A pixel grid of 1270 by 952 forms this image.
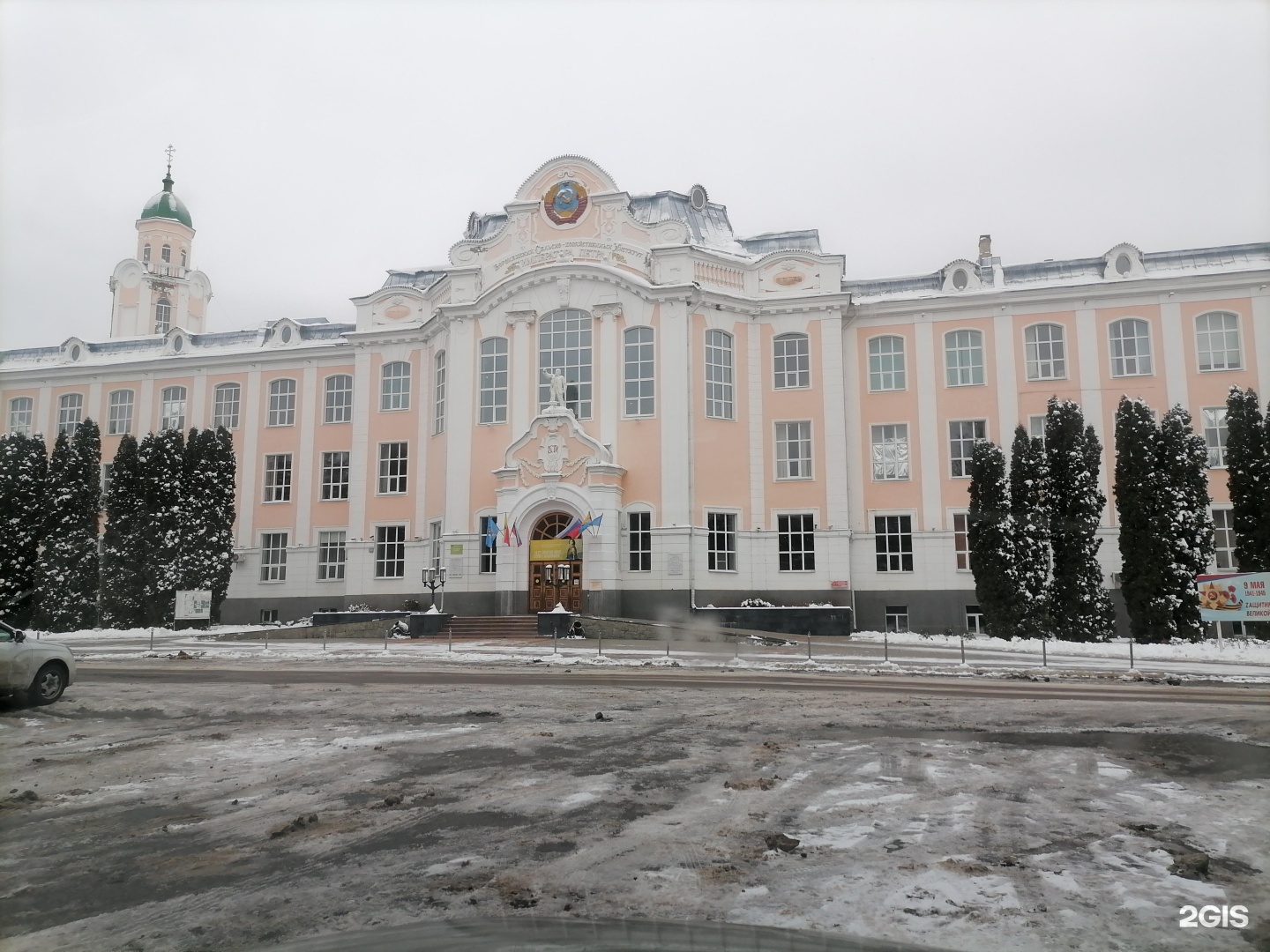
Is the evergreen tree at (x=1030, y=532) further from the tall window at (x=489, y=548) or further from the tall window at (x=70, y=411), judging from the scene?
the tall window at (x=70, y=411)

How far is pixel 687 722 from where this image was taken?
11.3m

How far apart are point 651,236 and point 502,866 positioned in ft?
110

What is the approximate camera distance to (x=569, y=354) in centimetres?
3688

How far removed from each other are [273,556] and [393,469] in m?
7.53

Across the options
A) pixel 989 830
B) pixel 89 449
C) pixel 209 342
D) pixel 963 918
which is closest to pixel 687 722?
pixel 989 830

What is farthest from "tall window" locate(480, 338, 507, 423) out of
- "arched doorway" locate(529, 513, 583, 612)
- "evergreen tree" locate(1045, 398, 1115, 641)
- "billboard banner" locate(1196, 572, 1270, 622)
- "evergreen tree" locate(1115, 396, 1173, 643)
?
"billboard banner" locate(1196, 572, 1270, 622)

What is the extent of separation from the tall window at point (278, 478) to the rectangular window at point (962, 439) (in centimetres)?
2971

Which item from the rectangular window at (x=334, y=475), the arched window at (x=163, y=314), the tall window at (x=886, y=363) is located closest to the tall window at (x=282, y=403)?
the rectangular window at (x=334, y=475)

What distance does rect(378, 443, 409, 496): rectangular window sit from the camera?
134 ft

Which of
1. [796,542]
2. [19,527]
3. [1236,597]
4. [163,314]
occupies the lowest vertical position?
[1236,597]

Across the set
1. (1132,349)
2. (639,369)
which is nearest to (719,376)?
(639,369)

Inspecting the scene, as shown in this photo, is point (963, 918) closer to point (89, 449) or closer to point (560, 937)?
point (560, 937)

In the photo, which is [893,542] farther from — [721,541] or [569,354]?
[569,354]

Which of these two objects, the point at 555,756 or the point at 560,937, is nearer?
the point at 560,937
